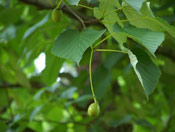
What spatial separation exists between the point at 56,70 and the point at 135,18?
30 cm

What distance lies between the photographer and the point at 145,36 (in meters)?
0.73

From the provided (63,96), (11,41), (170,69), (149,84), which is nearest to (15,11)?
(11,41)

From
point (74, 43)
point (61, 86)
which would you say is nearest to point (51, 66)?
point (74, 43)

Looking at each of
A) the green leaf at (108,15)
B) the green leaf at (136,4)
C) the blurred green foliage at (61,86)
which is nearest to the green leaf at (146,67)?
the green leaf at (108,15)

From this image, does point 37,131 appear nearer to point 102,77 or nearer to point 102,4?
point 102,77

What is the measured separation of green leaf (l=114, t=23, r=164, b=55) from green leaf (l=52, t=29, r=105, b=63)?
0.20 feet

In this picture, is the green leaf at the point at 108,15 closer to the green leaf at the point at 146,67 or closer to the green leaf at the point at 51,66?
the green leaf at the point at 146,67

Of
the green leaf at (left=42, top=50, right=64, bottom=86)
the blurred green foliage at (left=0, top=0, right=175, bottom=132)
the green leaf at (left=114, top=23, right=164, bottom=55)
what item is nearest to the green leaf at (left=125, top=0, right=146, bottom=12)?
the green leaf at (left=114, top=23, right=164, bottom=55)

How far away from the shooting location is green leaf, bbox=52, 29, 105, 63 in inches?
29.0

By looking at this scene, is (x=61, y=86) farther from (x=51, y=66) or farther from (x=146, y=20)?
(x=146, y=20)

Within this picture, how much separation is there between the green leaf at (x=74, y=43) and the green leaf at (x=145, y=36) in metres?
0.06

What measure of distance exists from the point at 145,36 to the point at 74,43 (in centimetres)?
18

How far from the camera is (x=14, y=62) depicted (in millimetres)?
1783

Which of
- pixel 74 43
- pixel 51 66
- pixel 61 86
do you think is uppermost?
pixel 74 43
